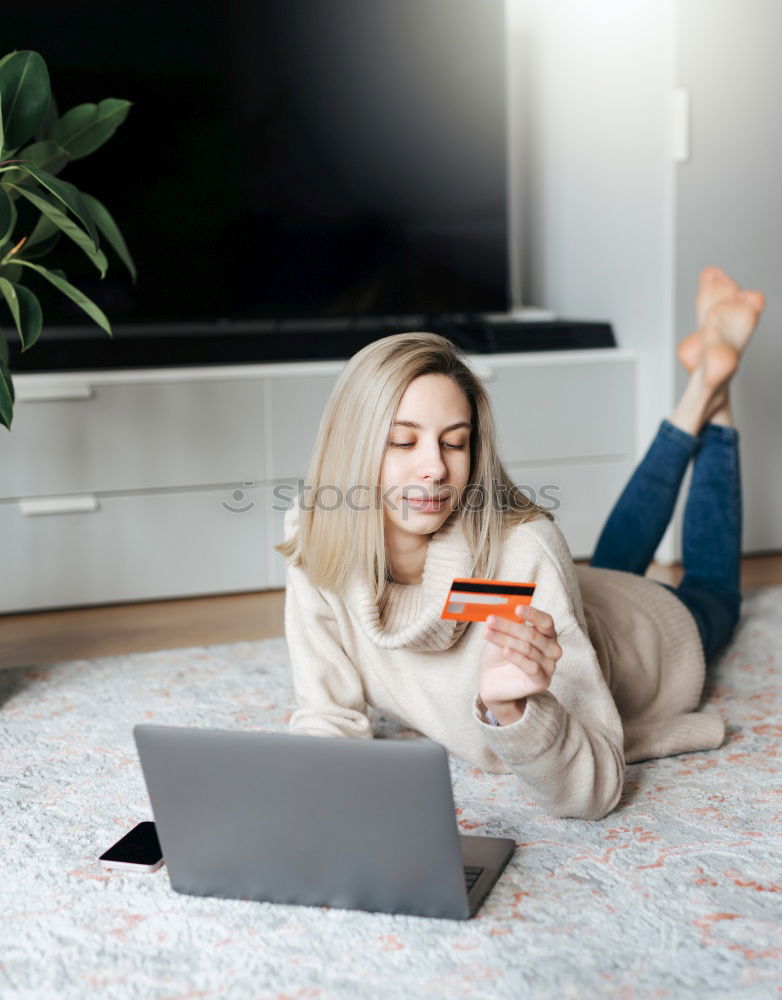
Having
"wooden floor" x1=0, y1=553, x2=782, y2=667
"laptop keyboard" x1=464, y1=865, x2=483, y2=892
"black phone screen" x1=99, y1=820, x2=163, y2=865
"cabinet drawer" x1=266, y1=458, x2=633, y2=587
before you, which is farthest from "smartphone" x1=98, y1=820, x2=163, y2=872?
"cabinet drawer" x1=266, y1=458, x2=633, y2=587

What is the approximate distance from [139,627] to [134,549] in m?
0.24

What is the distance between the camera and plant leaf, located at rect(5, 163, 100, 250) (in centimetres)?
196

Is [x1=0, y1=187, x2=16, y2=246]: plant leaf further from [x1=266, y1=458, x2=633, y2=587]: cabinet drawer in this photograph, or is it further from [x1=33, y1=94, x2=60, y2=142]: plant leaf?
[x1=266, y1=458, x2=633, y2=587]: cabinet drawer

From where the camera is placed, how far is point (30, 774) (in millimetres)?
1839

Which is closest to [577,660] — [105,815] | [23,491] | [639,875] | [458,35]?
[639,875]

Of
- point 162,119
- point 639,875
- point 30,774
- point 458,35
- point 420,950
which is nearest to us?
point 420,950

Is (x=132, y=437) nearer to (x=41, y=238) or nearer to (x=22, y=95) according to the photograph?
(x=41, y=238)

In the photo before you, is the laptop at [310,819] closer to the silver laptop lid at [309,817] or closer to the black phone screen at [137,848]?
the silver laptop lid at [309,817]

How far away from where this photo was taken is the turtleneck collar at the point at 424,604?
5.35 ft

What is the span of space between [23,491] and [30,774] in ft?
3.52

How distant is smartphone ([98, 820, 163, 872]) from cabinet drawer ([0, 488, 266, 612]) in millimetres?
1358

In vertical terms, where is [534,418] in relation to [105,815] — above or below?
above

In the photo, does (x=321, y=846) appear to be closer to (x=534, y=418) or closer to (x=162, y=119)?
(x=534, y=418)
